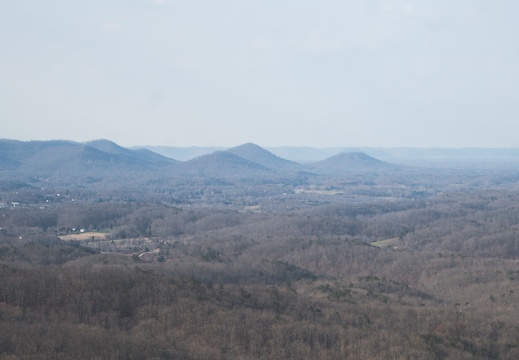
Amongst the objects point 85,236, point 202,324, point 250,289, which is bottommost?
point 85,236

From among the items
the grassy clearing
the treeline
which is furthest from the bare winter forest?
the grassy clearing

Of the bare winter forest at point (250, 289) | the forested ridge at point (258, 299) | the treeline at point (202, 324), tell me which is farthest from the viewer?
the bare winter forest at point (250, 289)

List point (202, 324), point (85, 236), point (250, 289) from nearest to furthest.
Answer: point (202, 324)
point (250, 289)
point (85, 236)

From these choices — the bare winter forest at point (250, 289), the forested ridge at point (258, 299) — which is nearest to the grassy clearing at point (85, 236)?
the bare winter forest at point (250, 289)

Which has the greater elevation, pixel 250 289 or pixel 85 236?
pixel 250 289

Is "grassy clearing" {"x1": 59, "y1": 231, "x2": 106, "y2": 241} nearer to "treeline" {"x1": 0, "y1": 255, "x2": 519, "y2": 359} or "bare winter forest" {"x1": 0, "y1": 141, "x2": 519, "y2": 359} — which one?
"bare winter forest" {"x1": 0, "y1": 141, "x2": 519, "y2": 359}

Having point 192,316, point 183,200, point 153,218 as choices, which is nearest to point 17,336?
point 192,316

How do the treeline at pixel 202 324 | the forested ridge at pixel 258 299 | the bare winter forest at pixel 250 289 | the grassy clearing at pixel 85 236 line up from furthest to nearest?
the grassy clearing at pixel 85 236 → the bare winter forest at pixel 250 289 → the forested ridge at pixel 258 299 → the treeline at pixel 202 324

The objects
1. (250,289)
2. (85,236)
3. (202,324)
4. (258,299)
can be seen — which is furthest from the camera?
(85,236)

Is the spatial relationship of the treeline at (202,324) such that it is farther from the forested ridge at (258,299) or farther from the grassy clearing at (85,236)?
the grassy clearing at (85,236)

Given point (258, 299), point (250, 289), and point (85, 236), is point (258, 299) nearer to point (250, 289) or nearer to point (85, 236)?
point (250, 289)

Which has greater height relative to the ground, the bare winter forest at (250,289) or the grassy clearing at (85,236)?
the bare winter forest at (250,289)

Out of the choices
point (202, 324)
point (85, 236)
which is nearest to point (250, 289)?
point (202, 324)
